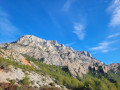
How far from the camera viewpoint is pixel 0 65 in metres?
55.6

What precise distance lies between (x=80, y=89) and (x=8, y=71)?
38476 mm

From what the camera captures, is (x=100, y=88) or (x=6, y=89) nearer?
(x=6, y=89)

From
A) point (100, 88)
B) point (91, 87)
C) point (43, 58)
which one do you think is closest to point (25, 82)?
point (91, 87)

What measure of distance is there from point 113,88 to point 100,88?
6.86 meters

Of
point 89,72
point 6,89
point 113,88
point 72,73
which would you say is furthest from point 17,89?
point 89,72

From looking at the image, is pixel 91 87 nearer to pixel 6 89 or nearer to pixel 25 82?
pixel 25 82

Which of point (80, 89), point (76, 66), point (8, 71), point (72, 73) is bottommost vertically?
point (80, 89)

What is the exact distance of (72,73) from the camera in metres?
164

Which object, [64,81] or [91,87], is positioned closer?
[91,87]

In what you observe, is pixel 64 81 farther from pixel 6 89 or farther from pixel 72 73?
pixel 72 73

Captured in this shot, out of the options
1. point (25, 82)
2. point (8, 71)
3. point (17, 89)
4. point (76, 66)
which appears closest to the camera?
point (17, 89)

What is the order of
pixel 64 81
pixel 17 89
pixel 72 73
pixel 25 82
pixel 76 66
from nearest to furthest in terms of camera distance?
pixel 17 89
pixel 25 82
pixel 64 81
pixel 72 73
pixel 76 66

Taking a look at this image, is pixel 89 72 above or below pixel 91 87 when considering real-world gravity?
above

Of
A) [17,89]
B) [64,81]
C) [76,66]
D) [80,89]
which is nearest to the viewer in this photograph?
[17,89]
